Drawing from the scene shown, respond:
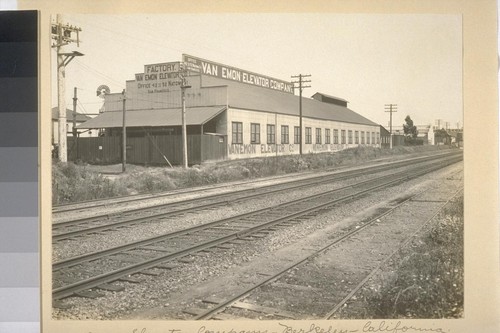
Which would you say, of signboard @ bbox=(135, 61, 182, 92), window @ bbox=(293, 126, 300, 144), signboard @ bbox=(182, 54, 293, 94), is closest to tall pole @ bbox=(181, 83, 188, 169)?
signboard @ bbox=(135, 61, 182, 92)

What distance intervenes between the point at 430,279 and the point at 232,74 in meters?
2.65

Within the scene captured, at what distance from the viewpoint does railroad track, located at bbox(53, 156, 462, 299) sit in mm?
3492

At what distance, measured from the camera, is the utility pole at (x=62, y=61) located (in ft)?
12.2

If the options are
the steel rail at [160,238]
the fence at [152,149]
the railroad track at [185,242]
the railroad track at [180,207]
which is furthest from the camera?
the fence at [152,149]

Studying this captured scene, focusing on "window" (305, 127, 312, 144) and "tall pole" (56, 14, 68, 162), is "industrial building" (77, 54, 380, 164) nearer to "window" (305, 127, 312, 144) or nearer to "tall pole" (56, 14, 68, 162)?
"window" (305, 127, 312, 144)

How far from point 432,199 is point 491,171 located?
1.85 ft

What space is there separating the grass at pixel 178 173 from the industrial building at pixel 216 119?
10 cm

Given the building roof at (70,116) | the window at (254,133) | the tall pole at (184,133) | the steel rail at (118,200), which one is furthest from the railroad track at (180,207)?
the building roof at (70,116)

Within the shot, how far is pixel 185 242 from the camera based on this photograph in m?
3.80

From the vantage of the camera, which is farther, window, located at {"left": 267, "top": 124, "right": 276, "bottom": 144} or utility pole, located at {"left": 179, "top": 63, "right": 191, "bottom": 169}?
window, located at {"left": 267, "top": 124, "right": 276, "bottom": 144}

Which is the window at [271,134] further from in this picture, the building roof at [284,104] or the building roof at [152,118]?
the building roof at [152,118]

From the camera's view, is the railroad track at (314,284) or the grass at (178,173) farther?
the grass at (178,173)

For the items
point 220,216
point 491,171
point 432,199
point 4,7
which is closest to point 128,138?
point 220,216

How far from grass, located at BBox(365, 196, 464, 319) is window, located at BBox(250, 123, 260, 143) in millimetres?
1827
